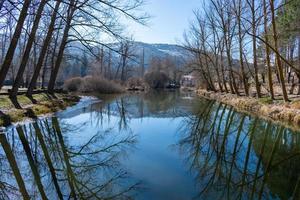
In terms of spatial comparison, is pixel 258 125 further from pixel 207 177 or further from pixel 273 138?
pixel 207 177

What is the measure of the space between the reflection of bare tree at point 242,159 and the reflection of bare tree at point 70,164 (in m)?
1.70

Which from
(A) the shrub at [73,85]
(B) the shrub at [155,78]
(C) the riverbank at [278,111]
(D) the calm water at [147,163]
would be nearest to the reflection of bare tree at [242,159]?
(D) the calm water at [147,163]

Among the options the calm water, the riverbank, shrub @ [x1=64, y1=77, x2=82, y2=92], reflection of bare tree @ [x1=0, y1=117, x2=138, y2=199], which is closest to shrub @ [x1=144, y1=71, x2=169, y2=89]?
shrub @ [x1=64, y1=77, x2=82, y2=92]

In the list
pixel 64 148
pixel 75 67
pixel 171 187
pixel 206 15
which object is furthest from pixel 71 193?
pixel 75 67

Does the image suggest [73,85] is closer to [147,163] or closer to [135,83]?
[135,83]

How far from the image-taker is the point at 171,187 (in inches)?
245

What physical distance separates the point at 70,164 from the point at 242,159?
167 inches

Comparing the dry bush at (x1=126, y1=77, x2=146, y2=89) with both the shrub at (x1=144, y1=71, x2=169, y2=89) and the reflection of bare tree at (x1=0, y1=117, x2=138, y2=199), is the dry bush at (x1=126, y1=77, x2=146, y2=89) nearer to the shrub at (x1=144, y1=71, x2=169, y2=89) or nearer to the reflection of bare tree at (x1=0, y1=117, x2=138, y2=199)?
the shrub at (x1=144, y1=71, x2=169, y2=89)

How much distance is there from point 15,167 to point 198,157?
4.38 meters

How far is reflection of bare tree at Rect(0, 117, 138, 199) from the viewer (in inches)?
228

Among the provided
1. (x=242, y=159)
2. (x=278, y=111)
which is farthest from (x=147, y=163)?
(x=278, y=111)

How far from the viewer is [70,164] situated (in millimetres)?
7625

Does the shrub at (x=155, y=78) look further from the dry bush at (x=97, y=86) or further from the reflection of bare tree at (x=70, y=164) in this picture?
the reflection of bare tree at (x=70, y=164)

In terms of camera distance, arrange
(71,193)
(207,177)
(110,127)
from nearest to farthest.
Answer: (71,193)
(207,177)
(110,127)
